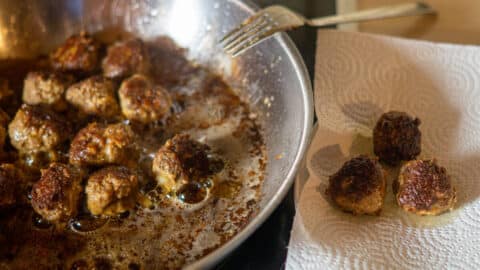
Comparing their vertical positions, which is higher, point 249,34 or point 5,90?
point 249,34

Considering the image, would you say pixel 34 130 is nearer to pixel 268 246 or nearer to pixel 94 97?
pixel 94 97

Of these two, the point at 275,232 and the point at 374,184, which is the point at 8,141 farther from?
the point at 374,184

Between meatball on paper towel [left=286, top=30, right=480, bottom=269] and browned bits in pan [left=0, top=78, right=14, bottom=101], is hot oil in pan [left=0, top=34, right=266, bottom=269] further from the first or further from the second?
browned bits in pan [left=0, top=78, right=14, bottom=101]

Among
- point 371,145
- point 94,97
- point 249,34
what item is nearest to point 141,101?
point 94,97

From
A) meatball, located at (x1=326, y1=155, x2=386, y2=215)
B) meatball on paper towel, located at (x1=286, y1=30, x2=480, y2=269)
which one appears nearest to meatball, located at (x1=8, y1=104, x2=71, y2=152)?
meatball on paper towel, located at (x1=286, y1=30, x2=480, y2=269)

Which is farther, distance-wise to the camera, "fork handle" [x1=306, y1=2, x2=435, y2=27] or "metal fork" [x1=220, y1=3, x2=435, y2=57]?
"fork handle" [x1=306, y1=2, x2=435, y2=27]

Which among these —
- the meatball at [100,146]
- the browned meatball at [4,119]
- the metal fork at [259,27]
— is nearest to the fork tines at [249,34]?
the metal fork at [259,27]

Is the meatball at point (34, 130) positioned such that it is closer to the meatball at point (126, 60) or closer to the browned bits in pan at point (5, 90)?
the browned bits in pan at point (5, 90)
